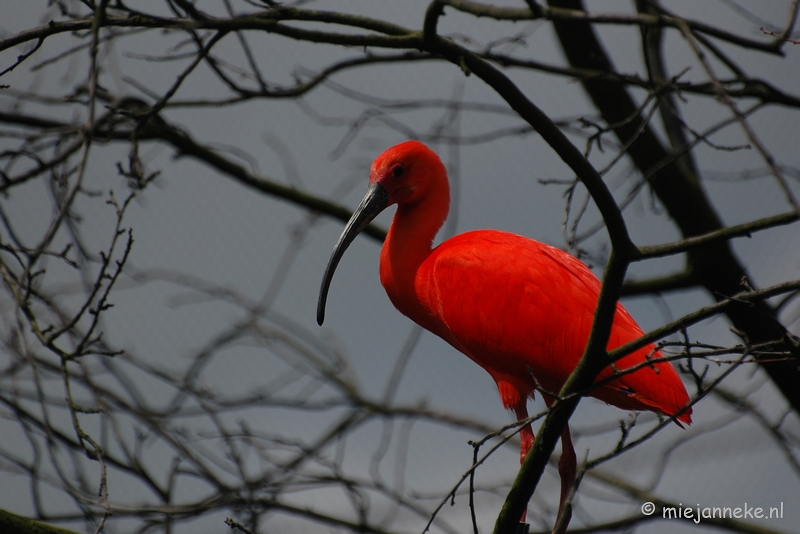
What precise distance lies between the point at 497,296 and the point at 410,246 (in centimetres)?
68

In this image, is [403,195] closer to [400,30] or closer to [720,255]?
[400,30]

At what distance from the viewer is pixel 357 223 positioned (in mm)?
4699

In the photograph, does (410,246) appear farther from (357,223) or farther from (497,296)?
(497,296)

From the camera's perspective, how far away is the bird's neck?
15.1ft

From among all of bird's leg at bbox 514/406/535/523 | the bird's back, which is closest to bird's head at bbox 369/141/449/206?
the bird's back

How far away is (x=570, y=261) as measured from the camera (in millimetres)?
4305

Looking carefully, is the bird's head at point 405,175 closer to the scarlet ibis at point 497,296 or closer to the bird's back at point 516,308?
the scarlet ibis at point 497,296

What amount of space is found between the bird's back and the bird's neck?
9 centimetres

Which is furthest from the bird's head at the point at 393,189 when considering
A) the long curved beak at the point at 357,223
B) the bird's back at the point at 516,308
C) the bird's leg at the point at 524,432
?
the bird's leg at the point at 524,432

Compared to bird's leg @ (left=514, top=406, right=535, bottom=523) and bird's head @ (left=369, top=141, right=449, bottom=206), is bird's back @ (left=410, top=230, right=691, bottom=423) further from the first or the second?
bird's head @ (left=369, top=141, right=449, bottom=206)

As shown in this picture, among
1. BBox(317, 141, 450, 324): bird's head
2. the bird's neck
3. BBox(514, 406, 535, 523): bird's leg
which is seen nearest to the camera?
BBox(514, 406, 535, 523): bird's leg

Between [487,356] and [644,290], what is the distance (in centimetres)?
311

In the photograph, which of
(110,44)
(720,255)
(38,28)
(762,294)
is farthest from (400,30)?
(720,255)

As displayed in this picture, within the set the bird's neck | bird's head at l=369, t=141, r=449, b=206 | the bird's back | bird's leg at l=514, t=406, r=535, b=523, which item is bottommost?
bird's leg at l=514, t=406, r=535, b=523
